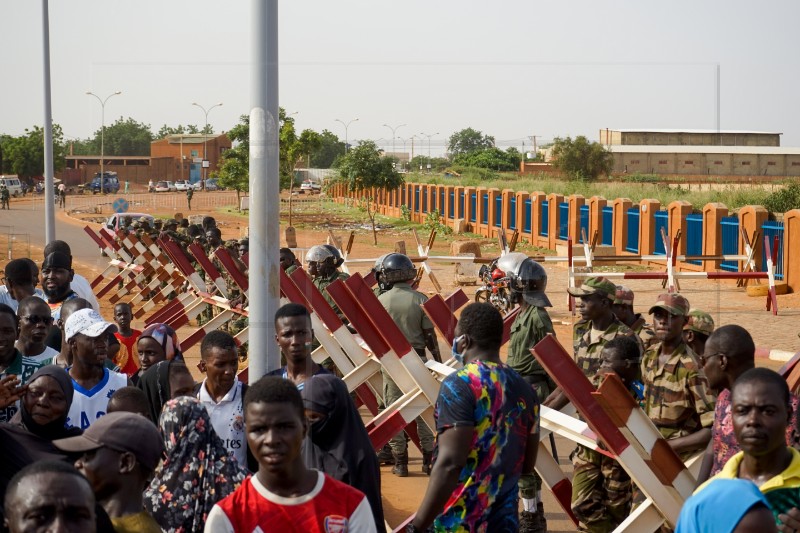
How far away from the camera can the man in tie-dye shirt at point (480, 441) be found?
174 inches

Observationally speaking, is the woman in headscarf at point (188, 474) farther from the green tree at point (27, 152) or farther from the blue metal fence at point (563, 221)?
the green tree at point (27, 152)

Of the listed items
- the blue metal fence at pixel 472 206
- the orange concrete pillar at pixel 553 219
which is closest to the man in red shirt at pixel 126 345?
the orange concrete pillar at pixel 553 219

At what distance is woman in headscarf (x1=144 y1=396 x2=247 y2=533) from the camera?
4.26 m

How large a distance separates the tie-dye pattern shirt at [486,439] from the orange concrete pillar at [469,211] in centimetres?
3814

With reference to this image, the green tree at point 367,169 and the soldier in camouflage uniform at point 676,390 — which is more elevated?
the green tree at point 367,169

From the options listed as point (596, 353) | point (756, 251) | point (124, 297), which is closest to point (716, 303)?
point (756, 251)

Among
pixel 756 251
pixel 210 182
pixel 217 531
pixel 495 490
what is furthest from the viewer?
pixel 210 182

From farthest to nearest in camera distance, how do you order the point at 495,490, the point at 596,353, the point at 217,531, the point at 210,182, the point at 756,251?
1. the point at 210,182
2. the point at 756,251
3. the point at 596,353
4. the point at 495,490
5. the point at 217,531

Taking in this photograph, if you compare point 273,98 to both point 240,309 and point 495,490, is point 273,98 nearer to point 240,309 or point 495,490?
point 495,490

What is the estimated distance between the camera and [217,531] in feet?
11.3

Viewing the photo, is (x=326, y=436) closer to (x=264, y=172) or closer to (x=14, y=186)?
(x=264, y=172)

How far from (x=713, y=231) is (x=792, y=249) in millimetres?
4346

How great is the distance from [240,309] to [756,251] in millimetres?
16054

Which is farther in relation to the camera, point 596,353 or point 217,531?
point 596,353
